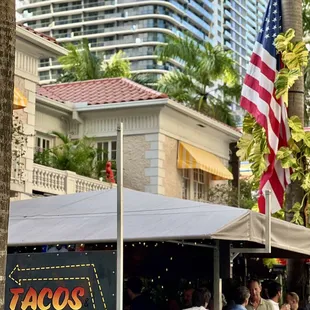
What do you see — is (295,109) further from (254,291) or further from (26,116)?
(26,116)

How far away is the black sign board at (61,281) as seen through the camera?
8234mm

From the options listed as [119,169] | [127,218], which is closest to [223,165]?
[127,218]

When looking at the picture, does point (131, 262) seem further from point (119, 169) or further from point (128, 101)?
point (128, 101)

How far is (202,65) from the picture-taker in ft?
112

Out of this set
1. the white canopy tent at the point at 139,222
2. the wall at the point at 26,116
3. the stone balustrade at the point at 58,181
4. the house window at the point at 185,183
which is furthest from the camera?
the house window at the point at 185,183

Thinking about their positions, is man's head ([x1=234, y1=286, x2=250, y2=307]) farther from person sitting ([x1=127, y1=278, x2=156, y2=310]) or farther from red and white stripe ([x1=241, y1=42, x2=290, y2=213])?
red and white stripe ([x1=241, y1=42, x2=290, y2=213])

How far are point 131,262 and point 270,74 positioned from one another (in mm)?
4105

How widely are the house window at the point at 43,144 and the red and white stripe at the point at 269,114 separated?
12.2m

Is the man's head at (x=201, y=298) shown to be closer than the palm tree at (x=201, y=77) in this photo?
Yes

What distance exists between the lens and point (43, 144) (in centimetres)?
2495

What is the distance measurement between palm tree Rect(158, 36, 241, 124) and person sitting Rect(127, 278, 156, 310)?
2407 cm

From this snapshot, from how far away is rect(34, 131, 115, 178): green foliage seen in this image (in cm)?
2356

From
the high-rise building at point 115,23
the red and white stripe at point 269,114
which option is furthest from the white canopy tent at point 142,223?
the high-rise building at point 115,23

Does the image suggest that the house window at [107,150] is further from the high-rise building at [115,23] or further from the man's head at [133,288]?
the high-rise building at [115,23]
